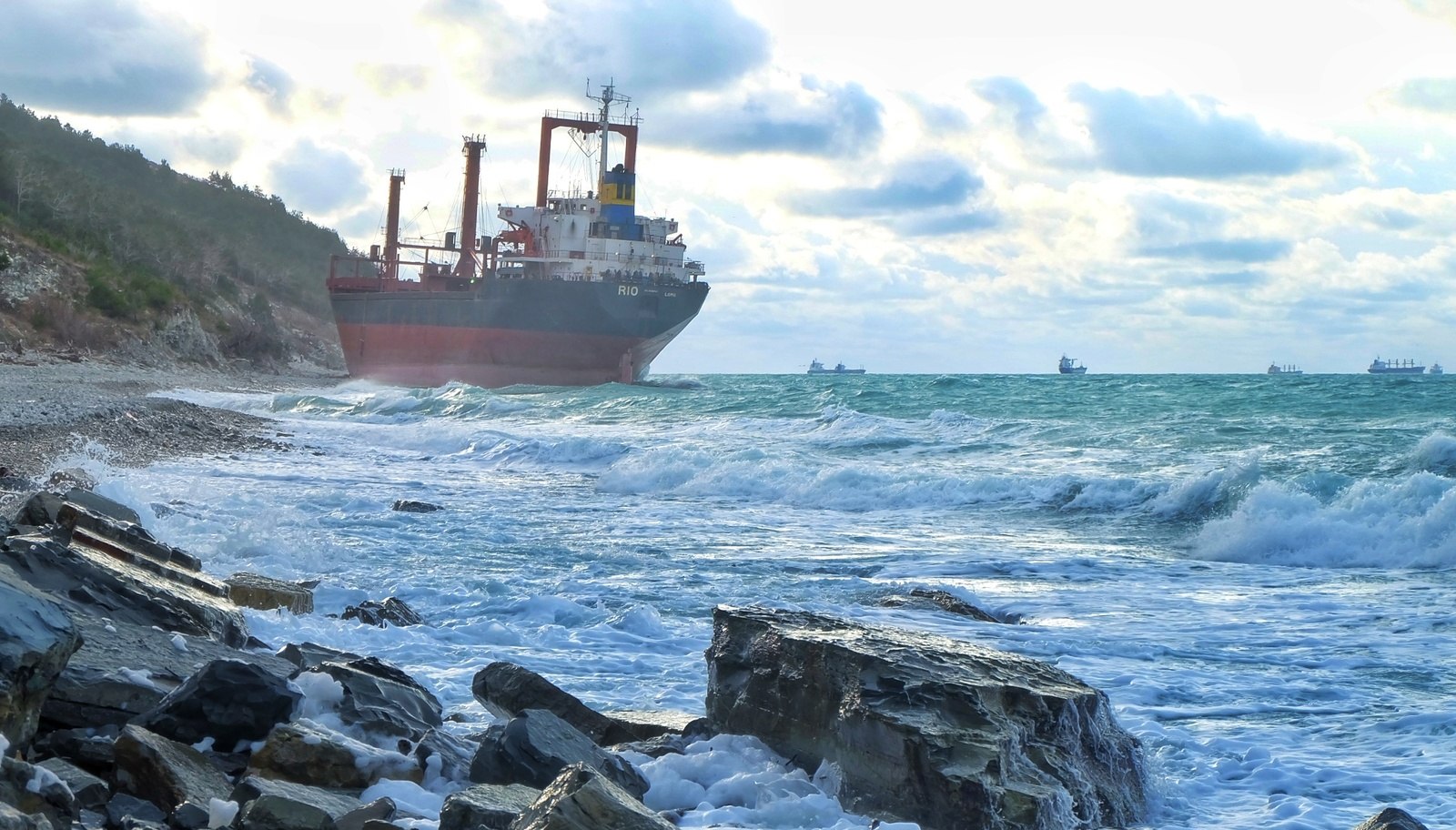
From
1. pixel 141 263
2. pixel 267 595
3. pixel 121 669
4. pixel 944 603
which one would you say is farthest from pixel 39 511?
pixel 141 263

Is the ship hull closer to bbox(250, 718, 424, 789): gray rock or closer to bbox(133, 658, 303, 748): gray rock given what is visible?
bbox(133, 658, 303, 748): gray rock

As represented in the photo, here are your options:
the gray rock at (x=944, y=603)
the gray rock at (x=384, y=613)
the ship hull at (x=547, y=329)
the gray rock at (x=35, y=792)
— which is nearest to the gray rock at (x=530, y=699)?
the gray rock at (x=35, y=792)

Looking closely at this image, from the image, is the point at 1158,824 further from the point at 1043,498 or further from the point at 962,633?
the point at 1043,498

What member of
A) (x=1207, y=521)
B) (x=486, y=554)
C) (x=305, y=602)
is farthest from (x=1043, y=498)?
(x=305, y=602)

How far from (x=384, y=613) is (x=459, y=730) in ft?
7.05

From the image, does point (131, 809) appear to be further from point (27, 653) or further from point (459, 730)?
point (459, 730)

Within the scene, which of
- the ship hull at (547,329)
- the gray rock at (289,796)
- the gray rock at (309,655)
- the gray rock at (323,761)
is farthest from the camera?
the ship hull at (547,329)

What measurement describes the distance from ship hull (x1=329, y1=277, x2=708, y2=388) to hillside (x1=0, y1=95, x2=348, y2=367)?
6.86 metres

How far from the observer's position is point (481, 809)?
3.04m

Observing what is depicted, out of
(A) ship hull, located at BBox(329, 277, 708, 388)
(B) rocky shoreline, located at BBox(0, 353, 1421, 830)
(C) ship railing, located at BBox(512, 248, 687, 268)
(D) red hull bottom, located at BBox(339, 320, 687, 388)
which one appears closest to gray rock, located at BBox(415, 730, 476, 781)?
(B) rocky shoreline, located at BBox(0, 353, 1421, 830)

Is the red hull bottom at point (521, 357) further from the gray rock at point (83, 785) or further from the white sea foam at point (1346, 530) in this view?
the gray rock at point (83, 785)

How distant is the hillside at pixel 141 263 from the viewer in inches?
1207

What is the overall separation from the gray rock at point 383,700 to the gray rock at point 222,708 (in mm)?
255

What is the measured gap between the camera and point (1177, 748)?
4676 mm
